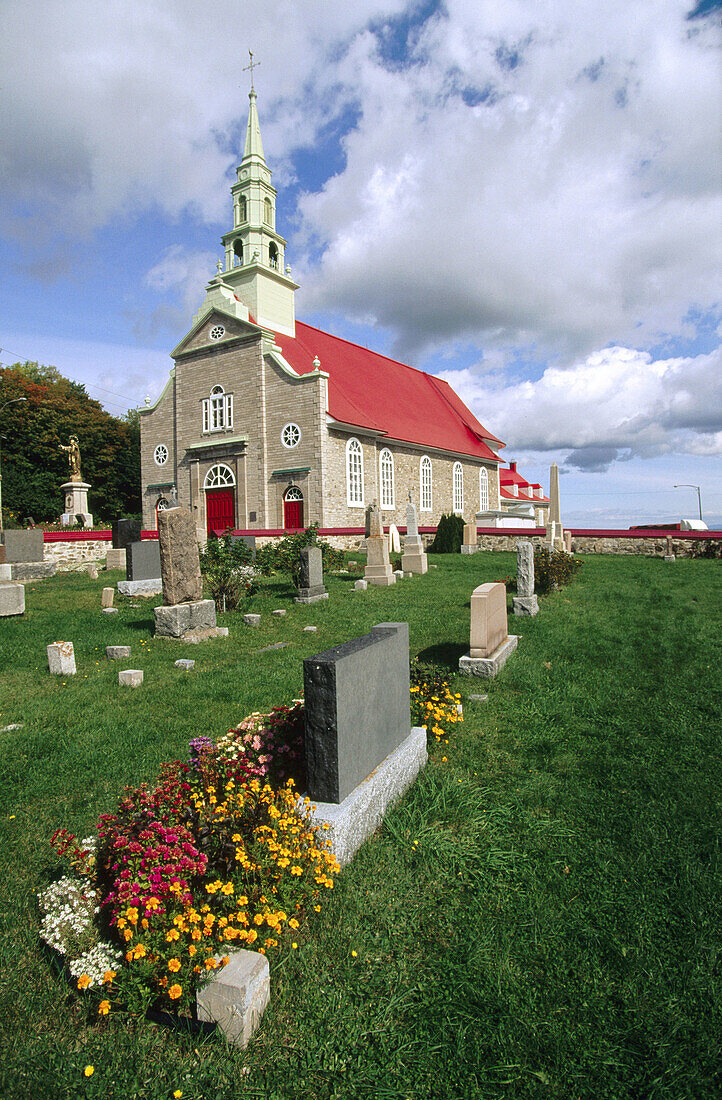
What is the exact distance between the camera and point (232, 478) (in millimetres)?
25953

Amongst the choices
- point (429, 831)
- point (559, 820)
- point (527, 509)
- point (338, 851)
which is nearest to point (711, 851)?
point (559, 820)

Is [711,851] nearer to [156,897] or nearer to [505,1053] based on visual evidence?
[505,1053]

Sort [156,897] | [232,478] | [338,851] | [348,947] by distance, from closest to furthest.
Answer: [156,897] < [348,947] < [338,851] < [232,478]

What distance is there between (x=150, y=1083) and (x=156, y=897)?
2.00 ft

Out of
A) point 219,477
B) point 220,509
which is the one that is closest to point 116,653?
point 220,509

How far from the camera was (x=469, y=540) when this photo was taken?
21.4 metres

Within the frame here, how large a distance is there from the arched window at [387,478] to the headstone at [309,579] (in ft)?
51.1

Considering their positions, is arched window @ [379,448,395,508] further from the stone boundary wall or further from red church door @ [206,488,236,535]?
red church door @ [206,488,236,535]

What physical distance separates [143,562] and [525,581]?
825 centimetres

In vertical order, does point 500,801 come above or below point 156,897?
below

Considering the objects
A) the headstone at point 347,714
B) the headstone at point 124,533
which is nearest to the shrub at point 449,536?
the headstone at point 124,533

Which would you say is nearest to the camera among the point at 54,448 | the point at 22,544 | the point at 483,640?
the point at 483,640

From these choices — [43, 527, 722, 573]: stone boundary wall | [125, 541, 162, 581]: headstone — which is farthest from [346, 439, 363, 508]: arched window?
[125, 541, 162, 581]: headstone

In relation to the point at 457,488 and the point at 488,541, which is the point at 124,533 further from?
the point at 457,488
